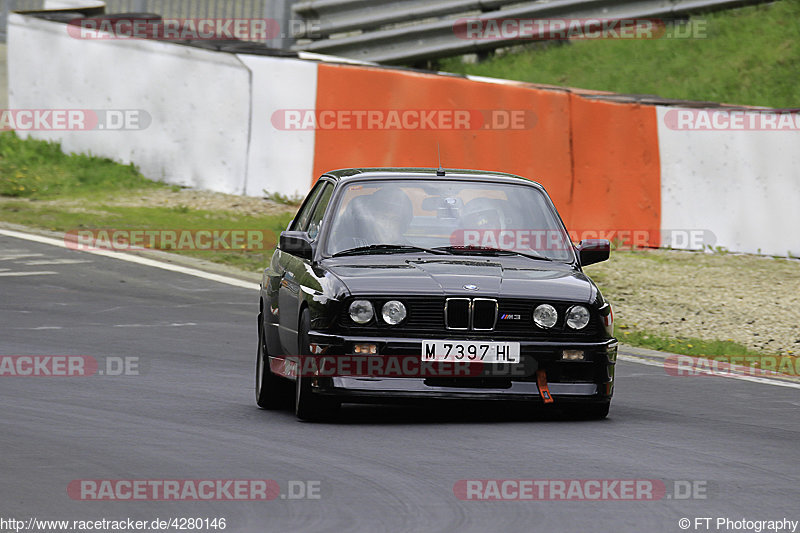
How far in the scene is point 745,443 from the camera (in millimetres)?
8156

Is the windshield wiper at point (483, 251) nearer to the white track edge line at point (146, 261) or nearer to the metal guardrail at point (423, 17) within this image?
the white track edge line at point (146, 261)

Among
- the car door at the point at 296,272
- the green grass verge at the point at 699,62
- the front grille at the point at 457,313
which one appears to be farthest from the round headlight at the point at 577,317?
the green grass verge at the point at 699,62

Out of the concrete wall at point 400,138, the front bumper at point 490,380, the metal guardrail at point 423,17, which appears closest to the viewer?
the front bumper at point 490,380

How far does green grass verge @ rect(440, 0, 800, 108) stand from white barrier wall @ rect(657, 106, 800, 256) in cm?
345

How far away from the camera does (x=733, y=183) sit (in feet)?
54.5

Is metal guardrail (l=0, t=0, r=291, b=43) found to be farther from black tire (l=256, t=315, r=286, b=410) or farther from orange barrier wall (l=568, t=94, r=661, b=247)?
black tire (l=256, t=315, r=286, b=410)

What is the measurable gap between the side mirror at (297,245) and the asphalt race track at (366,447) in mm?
936

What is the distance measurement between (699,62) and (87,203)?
853 centimetres

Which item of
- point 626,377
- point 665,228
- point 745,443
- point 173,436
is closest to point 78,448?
point 173,436

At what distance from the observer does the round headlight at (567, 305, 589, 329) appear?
8391 millimetres

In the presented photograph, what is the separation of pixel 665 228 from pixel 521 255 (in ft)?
26.6

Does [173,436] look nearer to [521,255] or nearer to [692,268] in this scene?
[521,255]

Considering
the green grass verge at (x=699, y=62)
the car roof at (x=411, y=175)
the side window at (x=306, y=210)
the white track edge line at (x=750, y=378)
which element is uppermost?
the green grass verge at (x=699, y=62)

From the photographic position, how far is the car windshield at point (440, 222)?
916cm
